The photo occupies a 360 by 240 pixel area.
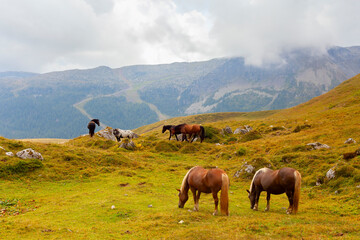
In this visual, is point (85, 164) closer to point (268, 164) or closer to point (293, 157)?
point (268, 164)

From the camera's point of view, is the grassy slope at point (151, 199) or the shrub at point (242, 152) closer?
the grassy slope at point (151, 199)

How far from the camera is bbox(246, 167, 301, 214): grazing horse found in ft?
42.7

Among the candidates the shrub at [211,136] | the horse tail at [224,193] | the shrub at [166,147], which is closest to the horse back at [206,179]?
the horse tail at [224,193]

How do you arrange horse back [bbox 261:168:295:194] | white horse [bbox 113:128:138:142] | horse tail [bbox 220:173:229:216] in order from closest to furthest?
horse tail [bbox 220:173:229:216] → horse back [bbox 261:168:295:194] → white horse [bbox 113:128:138:142]

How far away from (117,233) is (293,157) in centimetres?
2063

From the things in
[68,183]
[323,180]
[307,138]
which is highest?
[307,138]

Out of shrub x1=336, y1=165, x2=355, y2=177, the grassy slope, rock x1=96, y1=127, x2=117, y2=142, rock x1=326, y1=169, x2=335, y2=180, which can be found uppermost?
rock x1=96, y1=127, x2=117, y2=142

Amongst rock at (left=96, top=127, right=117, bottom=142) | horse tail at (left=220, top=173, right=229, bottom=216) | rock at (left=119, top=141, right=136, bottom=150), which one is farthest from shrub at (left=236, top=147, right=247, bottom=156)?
rock at (left=96, top=127, right=117, bottom=142)

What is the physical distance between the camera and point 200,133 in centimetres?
4422

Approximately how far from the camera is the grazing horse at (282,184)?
42.7 ft

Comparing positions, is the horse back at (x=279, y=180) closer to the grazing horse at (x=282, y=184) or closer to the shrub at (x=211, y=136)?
the grazing horse at (x=282, y=184)

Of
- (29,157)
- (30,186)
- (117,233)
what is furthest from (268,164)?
(29,157)

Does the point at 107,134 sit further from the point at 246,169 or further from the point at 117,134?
the point at 246,169

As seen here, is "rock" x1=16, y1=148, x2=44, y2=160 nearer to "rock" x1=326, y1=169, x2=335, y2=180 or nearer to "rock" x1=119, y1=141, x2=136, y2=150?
"rock" x1=119, y1=141, x2=136, y2=150
